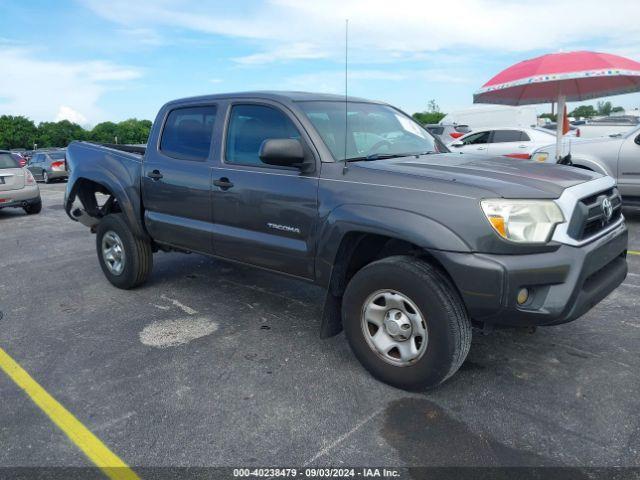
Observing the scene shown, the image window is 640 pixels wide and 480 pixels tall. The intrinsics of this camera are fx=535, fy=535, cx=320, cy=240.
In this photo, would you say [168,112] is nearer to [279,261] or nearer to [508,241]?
[279,261]

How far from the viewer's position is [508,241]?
2738mm

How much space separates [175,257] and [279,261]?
10.8 ft

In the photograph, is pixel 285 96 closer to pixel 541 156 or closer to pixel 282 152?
pixel 282 152

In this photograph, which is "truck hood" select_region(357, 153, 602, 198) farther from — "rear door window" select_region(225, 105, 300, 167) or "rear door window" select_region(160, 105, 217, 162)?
"rear door window" select_region(160, 105, 217, 162)

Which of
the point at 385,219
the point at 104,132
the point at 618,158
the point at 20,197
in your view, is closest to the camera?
the point at 385,219

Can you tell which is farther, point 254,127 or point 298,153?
point 254,127

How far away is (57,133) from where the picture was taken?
61.3 metres

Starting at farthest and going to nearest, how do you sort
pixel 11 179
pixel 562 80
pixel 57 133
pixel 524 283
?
1. pixel 57 133
2. pixel 11 179
3. pixel 562 80
4. pixel 524 283

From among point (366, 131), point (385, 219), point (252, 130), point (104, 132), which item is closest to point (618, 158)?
point (366, 131)

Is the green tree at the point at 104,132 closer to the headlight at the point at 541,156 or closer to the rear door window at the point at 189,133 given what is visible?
the headlight at the point at 541,156

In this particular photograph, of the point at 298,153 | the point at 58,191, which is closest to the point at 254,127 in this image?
the point at 298,153

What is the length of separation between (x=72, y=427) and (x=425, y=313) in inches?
79.7

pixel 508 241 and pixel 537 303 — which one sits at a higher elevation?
pixel 508 241

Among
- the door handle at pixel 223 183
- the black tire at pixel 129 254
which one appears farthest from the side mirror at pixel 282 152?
the black tire at pixel 129 254
